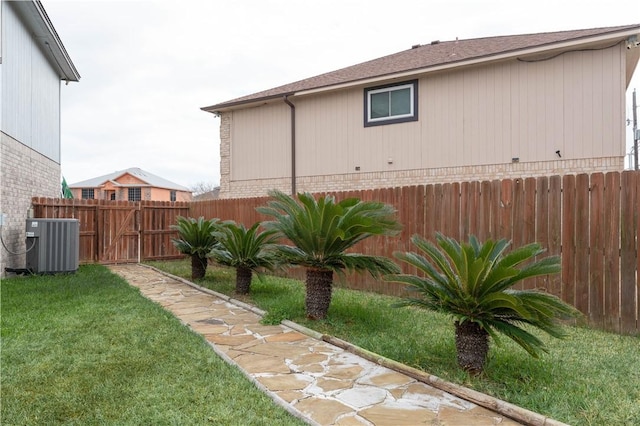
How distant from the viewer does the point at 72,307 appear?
19.4 ft

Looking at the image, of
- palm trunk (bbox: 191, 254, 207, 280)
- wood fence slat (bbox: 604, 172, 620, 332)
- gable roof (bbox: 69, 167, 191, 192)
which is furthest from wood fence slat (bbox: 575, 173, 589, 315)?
gable roof (bbox: 69, 167, 191, 192)

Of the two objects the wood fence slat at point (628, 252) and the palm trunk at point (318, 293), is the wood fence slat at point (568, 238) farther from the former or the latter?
the palm trunk at point (318, 293)

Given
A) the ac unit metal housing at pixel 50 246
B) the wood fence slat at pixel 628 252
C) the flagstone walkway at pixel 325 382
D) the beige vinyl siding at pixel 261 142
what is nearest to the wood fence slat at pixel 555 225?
the wood fence slat at pixel 628 252

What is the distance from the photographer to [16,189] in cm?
894

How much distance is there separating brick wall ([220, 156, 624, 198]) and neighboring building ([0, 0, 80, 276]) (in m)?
5.30

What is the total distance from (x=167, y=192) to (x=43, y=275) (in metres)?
33.1

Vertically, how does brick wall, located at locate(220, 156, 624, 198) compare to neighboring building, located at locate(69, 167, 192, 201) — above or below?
below

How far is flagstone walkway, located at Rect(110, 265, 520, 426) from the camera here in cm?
281

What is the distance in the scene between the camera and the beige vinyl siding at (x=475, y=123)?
8.33 metres

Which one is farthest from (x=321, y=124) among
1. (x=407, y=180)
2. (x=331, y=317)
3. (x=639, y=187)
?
(x=639, y=187)

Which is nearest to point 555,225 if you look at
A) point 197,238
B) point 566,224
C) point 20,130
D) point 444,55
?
point 566,224

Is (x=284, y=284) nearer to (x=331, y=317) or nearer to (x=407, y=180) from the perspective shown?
(x=331, y=317)

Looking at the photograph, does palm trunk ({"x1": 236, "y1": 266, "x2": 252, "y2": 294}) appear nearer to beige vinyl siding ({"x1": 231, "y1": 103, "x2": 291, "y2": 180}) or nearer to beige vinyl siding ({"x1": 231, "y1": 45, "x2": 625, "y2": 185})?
beige vinyl siding ({"x1": 231, "y1": 45, "x2": 625, "y2": 185})

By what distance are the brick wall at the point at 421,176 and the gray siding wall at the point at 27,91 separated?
5.35 meters
